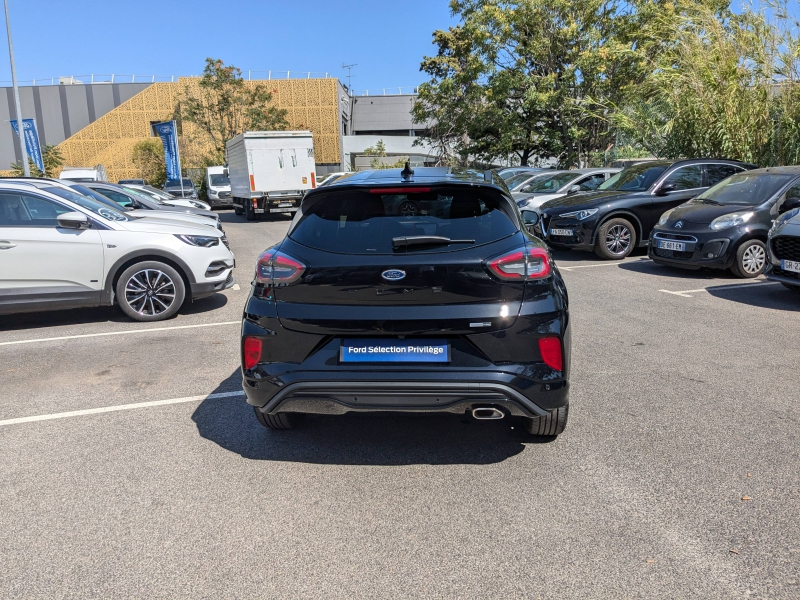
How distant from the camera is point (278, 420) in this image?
4.11 m

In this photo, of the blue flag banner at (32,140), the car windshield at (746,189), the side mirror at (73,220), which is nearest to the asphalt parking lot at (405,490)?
the side mirror at (73,220)

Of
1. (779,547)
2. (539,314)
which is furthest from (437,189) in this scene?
(779,547)

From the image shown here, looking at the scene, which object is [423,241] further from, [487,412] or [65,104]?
[65,104]

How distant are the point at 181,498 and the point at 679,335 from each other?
4.95m

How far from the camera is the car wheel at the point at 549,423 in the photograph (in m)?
3.76

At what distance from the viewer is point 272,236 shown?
1825cm

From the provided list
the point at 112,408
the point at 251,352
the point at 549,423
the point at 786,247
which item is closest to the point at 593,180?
the point at 786,247

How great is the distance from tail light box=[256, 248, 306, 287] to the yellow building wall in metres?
50.3

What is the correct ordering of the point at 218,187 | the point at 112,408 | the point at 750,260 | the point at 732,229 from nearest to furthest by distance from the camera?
the point at 112,408 < the point at 732,229 < the point at 750,260 < the point at 218,187

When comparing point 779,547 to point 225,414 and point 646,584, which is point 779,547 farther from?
point 225,414

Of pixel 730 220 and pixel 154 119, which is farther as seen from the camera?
pixel 154 119

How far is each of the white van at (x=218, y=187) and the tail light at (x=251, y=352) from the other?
3311cm

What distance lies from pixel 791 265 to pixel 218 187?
31.8m

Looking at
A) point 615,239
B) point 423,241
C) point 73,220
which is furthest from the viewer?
point 615,239
